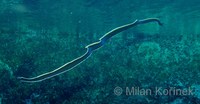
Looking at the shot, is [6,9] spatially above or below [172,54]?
above

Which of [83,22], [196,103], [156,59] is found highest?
[83,22]

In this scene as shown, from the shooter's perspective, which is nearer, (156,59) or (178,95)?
(178,95)

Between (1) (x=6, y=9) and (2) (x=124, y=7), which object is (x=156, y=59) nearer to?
(2) (x=124, y=7)

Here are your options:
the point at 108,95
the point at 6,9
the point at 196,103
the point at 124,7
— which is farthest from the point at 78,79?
the point at 6,9

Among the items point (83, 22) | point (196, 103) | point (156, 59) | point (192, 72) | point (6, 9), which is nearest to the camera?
point (196, 103)

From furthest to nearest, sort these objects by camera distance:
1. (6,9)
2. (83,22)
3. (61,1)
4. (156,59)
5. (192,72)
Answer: (83,22) < (6,9) < (61,1) < (156,59) < (192,72)

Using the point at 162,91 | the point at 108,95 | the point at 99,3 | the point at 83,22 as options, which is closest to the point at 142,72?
the point at 162,91
